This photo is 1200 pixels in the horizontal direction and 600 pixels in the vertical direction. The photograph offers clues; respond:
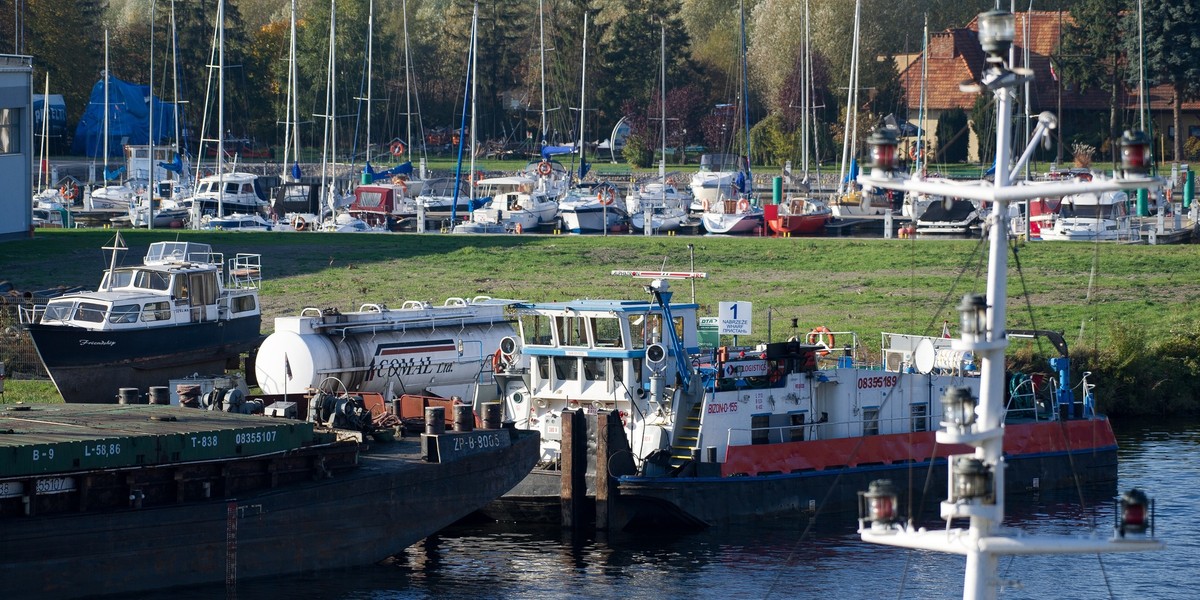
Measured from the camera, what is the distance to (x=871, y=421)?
39125mm

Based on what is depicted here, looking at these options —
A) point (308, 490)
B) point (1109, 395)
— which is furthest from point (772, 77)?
point (308, 490)

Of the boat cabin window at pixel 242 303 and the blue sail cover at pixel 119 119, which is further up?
the blue sail cover at pixel 119 119

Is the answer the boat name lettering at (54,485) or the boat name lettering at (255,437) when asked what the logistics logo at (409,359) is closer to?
the boat name lettering at (255,437)

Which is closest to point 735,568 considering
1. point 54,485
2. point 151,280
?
point 54,485

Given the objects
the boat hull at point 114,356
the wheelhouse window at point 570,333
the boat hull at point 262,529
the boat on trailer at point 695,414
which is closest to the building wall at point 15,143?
the boat hull at point 114,356

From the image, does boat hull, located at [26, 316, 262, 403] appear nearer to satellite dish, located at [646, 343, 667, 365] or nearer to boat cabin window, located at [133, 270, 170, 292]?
boat cabin window, located at [133, 270, 170, 292]

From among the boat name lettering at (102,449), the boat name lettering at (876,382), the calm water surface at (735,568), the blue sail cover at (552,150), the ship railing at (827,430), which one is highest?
the blue sail cover at (552,150)

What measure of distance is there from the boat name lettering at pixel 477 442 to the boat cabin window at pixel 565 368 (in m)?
3.51

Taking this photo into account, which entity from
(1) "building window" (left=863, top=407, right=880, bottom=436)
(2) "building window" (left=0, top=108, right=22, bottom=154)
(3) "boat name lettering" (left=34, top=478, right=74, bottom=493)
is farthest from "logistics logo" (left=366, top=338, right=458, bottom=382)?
(2) "building window" (left=0, top=108, right=22, bottom=154)

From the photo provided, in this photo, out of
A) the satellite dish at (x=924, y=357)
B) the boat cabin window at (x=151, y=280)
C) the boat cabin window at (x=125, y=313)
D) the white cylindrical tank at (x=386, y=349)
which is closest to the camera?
the satellite dish at (x=924, y=357)

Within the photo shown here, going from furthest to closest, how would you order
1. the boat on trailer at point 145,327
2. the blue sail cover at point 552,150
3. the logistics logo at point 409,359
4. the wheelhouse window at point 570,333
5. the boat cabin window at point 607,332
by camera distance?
the blue sail cover at point 552,150, the boat on trailer at point 145,327, the logistics logo at point 409,359, the wheelhouse window at point 570,333, the boat cabin window at point 607,332

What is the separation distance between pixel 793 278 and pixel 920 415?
76.0 ft

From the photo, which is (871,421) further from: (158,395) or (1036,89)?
(1036,89)

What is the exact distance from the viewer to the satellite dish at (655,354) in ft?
118
